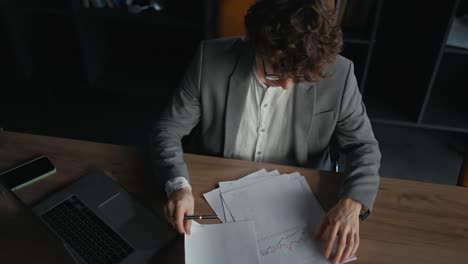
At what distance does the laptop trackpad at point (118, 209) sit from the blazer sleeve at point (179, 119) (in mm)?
135

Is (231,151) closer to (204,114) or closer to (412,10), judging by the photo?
(204,114)

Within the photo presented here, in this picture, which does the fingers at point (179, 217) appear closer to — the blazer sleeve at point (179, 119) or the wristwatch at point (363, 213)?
the blazer sleeve at point (179, 119)

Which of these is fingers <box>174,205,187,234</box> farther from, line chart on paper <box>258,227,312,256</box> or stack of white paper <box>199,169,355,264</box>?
line chart on paper <box>258,227,312,256</box>

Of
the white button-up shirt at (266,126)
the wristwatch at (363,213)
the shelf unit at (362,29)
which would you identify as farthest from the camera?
the shelf unit at (362,29)

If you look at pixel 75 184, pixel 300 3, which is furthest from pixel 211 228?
pixel 300 3

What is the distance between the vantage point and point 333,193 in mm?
1240

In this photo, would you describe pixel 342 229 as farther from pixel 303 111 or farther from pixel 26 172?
pixel 26 172

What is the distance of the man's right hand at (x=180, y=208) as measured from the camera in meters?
1.12

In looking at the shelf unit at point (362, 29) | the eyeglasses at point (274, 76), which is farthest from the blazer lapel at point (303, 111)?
the shelf unit at point (362, 29)

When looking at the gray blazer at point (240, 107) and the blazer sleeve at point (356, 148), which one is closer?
the blazer sleeve at point (356, 148)

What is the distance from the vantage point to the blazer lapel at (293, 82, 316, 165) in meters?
1.39

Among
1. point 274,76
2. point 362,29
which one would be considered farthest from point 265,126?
point 362,29

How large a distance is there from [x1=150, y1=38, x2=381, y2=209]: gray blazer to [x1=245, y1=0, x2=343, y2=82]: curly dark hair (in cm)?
20

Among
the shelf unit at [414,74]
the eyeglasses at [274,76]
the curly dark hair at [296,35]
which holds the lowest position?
the shelf unit at [414,74]
